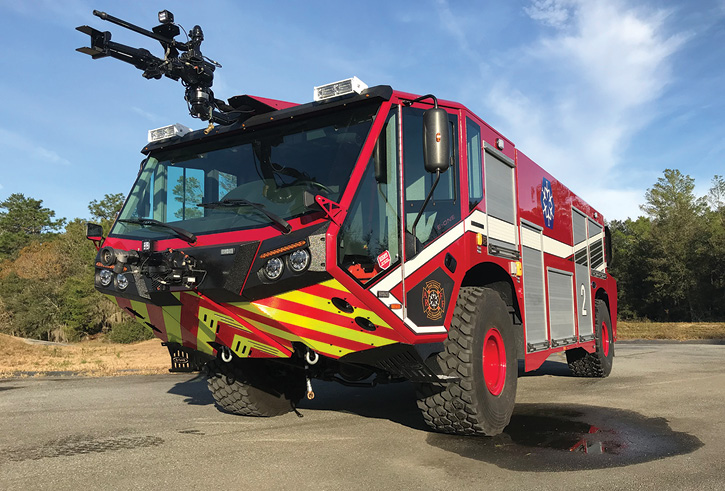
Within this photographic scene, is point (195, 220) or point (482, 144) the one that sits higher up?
point (482, 144)

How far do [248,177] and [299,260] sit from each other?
1.28 meters

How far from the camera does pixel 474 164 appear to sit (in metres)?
5.64

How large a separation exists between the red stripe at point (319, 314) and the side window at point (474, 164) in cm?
162

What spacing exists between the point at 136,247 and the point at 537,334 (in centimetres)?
454

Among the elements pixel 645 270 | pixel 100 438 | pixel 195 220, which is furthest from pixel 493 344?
pixel 645 270

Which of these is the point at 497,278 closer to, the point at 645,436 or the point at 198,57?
the point at 645,436

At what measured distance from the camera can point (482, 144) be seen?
588 cm

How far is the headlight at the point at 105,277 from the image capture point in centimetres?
495

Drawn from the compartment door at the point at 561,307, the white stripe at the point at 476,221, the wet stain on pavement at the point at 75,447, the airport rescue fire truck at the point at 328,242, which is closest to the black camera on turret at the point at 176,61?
the airport rescue fire truck at the point at 328,242

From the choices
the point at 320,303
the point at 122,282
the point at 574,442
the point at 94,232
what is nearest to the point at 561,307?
the point at 574,442

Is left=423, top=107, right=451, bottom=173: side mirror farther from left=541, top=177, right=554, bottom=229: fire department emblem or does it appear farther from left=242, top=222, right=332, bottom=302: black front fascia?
left=541, top=177, right=554, bottom=229: fire department emblem

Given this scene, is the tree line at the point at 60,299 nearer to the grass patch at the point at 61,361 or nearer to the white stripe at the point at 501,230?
the grass patch at the point at 61,361

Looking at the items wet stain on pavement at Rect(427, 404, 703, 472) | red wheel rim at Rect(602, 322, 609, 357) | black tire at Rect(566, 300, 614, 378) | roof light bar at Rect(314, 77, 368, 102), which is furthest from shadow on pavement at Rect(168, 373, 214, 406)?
red wheel rim at Rect(602, 322, 609, 357)

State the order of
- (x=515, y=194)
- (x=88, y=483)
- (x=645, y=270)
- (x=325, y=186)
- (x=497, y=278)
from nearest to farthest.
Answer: (x=88, y=483), (x=325, y=186), (x=497, y=278), (x=515, y=194), (x=645, y=270)
